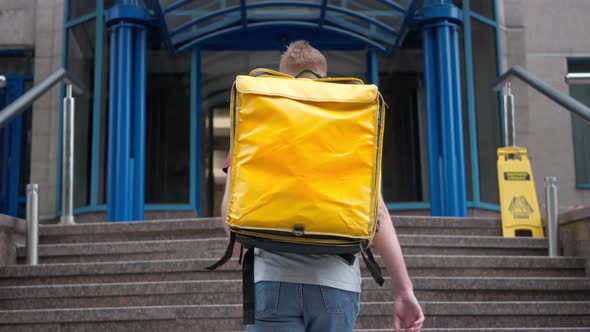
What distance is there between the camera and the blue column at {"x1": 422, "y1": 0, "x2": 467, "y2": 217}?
9352mm

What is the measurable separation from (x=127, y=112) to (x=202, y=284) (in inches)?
164

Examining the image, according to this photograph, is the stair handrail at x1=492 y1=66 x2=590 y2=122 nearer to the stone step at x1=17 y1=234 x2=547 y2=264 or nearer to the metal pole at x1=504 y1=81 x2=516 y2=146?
the metal pole at x1=504 y1=81 x2=516 y2=146

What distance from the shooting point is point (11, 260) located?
6.52 meters

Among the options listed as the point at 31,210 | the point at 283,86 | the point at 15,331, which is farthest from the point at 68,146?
the point at 283,86

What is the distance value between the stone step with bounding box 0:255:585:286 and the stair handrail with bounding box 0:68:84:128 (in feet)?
3.56

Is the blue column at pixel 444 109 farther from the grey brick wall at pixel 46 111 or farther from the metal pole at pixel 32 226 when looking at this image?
the grey brick wall at pixel 46 111

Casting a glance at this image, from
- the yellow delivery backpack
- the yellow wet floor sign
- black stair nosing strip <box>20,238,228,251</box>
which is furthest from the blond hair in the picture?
the yellow wet floor sign

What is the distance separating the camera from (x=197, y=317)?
5.41m

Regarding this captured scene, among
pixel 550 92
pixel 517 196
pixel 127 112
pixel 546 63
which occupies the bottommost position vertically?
pixel 517 196

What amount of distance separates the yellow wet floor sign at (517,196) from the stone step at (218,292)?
4.12ft

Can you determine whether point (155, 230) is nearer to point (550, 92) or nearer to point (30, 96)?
point (30, 96)

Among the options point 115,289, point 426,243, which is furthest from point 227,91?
point 115,289

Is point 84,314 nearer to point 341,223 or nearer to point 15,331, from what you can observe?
point 15,331

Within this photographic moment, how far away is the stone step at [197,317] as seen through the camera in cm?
540
